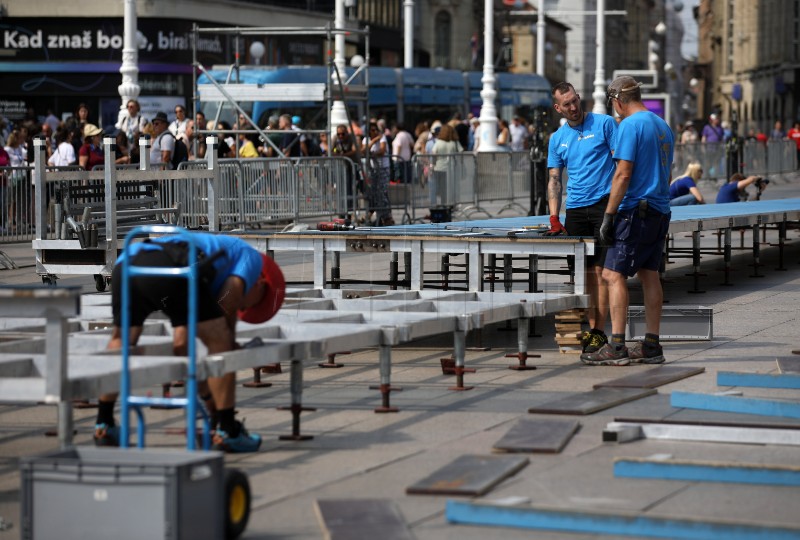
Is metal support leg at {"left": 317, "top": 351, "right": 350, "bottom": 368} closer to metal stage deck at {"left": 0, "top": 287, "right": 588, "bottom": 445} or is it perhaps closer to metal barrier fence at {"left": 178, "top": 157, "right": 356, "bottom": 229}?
metal stage deck at {"left": 0, "top": 287, "right": 588, "bottom": 445}

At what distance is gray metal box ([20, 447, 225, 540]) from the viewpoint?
6.01 m

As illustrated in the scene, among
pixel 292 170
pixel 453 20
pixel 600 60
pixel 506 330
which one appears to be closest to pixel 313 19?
pixel 600 60

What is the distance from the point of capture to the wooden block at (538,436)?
8.09 m

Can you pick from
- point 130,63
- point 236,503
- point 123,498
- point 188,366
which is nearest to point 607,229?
point 188,366

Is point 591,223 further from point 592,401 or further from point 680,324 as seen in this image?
point 592,401

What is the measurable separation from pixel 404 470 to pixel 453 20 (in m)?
82.6

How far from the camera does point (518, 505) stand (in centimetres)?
666

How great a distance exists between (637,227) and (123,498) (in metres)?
5.97

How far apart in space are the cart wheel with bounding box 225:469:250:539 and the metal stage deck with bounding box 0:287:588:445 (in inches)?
41.3

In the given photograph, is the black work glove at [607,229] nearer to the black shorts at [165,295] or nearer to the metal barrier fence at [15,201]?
the black shorts at [165,295]

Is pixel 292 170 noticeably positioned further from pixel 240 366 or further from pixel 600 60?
pixel 600 60

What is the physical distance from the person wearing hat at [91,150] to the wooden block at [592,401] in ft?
48.0

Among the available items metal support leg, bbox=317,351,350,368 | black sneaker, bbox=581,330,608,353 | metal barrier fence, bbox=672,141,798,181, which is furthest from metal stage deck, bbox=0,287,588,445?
metal barrier fence, bbox=672,141,798,181

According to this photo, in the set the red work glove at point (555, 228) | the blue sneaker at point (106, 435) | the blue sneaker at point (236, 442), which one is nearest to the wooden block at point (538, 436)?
the blue sneaker at point (236, 442)
